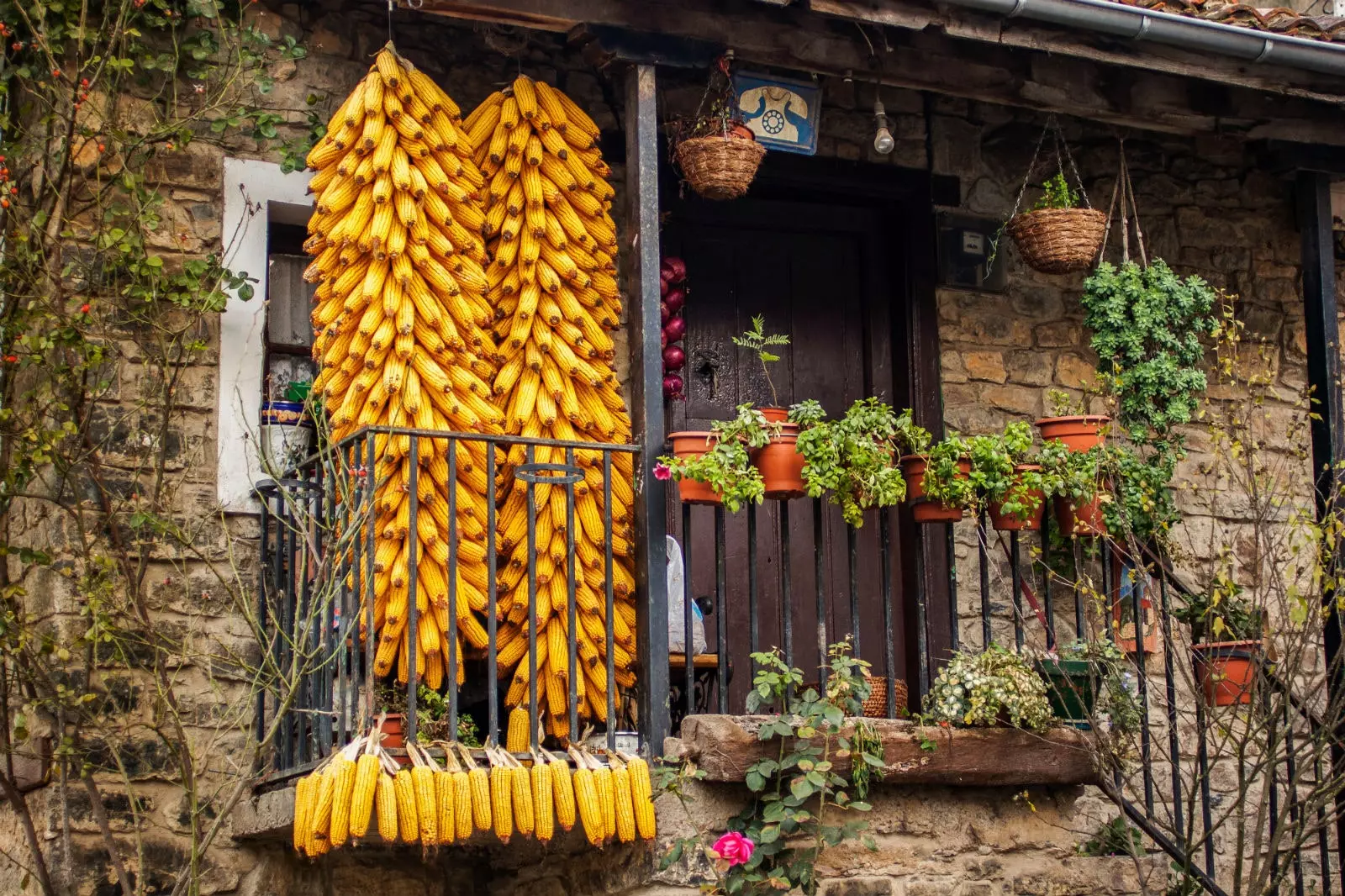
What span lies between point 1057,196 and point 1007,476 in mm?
1570

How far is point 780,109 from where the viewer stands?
6.34 metres

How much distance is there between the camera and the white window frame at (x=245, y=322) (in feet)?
19.0

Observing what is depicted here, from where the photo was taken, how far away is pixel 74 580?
549 cm

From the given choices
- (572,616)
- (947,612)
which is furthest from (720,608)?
(947,612)

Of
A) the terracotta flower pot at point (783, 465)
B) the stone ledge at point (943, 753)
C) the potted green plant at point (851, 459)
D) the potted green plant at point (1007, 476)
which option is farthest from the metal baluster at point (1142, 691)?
the terracotta flower pot at point (783, 465)

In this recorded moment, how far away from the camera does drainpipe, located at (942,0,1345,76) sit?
5711 mm

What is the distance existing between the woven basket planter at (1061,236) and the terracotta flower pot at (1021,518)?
1.05 meters

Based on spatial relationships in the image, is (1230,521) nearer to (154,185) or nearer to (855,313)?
(855,313)

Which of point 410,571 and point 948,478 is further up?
point 948,478

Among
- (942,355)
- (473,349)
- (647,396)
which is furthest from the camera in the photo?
(942,355)

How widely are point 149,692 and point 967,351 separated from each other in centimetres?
352

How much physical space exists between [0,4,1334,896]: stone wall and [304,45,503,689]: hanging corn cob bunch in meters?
0.55

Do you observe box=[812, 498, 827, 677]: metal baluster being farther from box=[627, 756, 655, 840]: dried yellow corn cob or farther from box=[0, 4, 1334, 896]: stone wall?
box=[627, 756, 655, 840]: dried yellow corn cob

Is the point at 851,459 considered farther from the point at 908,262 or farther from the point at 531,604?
the point at 908,262
